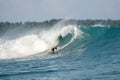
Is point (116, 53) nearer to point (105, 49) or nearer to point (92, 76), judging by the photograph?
point (105, 49)

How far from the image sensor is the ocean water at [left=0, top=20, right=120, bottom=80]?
16300 millimetres

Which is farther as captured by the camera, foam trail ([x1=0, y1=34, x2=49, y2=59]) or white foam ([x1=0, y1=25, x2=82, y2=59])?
white foam ([x1=0, y1=25, x2=82, y2=59])

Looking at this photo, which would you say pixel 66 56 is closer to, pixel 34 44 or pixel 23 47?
pixel 23 47

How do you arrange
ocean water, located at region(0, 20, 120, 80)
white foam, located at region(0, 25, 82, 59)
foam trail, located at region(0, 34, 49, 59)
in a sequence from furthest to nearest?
white foam, located at region(0, 25, 82, 59), foam trail, located at region(0, 34, 49, 59), ocean water, located at region(0, 20, 120, 80)

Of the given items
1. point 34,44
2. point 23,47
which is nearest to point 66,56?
point 23,47

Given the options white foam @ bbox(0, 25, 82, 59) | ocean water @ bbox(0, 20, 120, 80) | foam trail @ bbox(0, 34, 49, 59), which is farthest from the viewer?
white foam @ bbox(0, 25, 82, 59)

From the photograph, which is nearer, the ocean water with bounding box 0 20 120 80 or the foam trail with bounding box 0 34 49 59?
the ocean water with bounding box 0 20 120 80

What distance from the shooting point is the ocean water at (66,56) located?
53.5 ft

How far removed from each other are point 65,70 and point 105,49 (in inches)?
322

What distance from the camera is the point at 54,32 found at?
35.0 metres

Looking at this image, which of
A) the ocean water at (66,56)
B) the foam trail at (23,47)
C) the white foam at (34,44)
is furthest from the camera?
the white foam at (34,44)

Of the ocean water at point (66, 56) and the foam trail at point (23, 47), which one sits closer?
the ocean water at point (66, 56)

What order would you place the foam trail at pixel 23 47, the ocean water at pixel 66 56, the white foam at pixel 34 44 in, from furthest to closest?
the white foam at pixel 34 44, the foam trail at pixel 23 47, the ocean water at pixel 66 56

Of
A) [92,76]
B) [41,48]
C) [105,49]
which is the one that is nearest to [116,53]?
[105,49]
